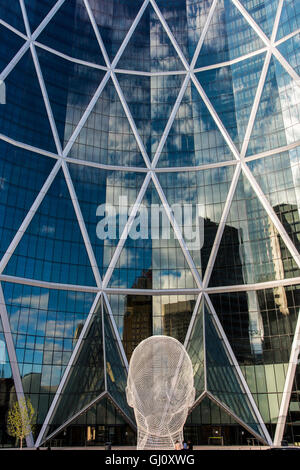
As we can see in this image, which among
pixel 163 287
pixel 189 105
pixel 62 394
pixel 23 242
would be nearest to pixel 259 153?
pixel 189 105

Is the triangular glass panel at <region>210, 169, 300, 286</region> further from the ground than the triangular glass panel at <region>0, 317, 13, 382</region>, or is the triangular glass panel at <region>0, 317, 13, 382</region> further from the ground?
the triangular glass panel at <region>210, 169, 300, 286</region>

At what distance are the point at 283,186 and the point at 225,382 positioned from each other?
2249cm

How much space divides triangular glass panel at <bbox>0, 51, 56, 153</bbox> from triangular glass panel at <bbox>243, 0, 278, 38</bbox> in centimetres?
2897

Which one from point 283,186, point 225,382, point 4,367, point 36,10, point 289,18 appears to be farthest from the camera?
point 36,10

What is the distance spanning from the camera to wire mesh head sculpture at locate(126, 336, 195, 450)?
20562 mm

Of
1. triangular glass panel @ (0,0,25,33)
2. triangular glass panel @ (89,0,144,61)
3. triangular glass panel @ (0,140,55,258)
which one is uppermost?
triangular glass panel @ (89,0,144,61)

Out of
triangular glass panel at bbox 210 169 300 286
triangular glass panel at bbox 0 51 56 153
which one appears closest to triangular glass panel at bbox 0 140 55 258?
triangular glass panel at bbox 0 51 56 153

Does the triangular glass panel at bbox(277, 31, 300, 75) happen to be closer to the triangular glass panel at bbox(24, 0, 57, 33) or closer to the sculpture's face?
the triangular glass panel at bbox(24, 0, 57, 33)

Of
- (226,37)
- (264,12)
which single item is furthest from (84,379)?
(264,12)

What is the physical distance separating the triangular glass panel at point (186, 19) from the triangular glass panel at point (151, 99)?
16.5 feet

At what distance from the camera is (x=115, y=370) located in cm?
4491

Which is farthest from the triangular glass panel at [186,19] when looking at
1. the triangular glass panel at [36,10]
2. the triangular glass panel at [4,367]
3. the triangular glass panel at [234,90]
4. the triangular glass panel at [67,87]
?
the triangular glass panel at [4,367]

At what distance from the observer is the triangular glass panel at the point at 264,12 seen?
2048 inches

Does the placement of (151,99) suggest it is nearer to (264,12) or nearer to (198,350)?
(264,12)
